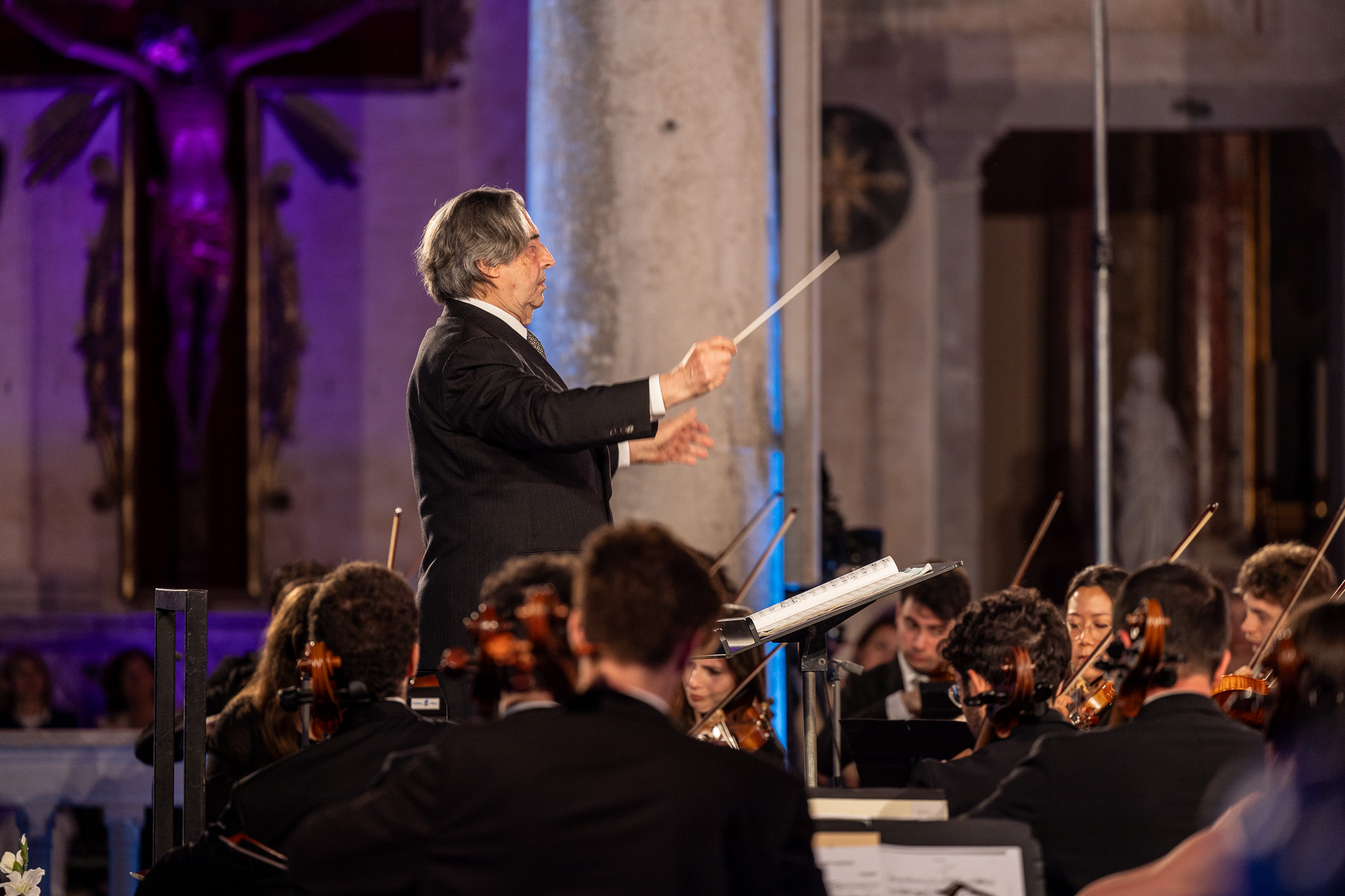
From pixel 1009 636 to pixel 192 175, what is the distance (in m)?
5.95

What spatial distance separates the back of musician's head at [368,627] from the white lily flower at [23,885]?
103 centimetres

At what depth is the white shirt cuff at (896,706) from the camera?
475 cm

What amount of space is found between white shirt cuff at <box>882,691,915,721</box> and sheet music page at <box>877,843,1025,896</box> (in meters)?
2.47

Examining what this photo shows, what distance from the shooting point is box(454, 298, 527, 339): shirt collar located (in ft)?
10.2

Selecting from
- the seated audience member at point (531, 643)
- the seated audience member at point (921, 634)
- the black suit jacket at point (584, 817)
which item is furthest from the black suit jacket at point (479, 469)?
the seated audience member at point (921, 634)

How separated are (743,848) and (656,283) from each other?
2.92 metres

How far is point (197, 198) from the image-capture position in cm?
799

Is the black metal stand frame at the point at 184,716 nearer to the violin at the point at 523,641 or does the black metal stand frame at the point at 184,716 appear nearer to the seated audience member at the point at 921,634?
the violin at the point at 523,641

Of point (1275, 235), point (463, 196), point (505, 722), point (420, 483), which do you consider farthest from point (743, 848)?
point (1275, 235)

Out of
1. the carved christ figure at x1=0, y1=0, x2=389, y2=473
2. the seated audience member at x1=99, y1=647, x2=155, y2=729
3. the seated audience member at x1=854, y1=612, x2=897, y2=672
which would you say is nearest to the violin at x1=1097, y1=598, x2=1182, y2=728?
the seated audience member at x1=854, y1=612, x2=897, y2=672

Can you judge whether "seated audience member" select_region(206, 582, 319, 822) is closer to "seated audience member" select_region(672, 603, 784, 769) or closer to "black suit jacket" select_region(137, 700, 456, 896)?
→ "black suit jacket" select_region(137, 700, 456, 896)

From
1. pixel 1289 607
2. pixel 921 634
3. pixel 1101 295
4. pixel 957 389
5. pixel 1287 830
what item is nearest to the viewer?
pixel 1287 830

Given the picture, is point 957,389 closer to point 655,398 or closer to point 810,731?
point 810,731

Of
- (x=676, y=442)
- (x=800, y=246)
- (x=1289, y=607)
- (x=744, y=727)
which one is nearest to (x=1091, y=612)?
(x=1289, y=607)
